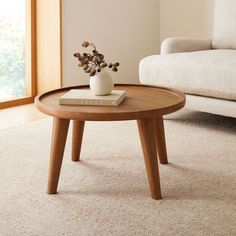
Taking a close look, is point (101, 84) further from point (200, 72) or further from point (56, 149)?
point (200, 72)

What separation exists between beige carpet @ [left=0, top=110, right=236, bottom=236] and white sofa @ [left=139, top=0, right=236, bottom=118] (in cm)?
Result: 19

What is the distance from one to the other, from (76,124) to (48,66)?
5.17 feet

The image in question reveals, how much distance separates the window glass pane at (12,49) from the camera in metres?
3.41

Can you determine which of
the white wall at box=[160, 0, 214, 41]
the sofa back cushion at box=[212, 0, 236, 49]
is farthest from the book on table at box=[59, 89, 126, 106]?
the white wall at box=[160, 0, 214, 41]

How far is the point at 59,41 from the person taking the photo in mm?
3414

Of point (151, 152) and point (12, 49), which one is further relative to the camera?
point (12, 49)

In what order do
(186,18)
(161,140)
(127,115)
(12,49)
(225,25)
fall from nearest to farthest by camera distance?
(127,115) → (161,140) → (225,25) → (12,49) → (186,18)

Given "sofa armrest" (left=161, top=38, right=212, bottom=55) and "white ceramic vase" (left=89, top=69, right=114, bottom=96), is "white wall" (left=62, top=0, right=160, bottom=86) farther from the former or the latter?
"white ceramic vase" (left=89, top=69, right=114, bottom=96)

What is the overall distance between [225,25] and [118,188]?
73.0 inches

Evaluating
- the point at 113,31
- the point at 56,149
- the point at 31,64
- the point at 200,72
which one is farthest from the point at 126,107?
the point at 113,31

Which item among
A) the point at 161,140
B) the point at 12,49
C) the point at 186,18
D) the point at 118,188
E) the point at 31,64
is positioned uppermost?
the point at 186,18

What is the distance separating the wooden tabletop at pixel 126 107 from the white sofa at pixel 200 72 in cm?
59

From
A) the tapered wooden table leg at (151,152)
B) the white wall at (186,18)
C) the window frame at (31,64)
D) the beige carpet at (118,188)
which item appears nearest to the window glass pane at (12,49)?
the window frame at (31,64)

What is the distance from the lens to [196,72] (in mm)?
2604
